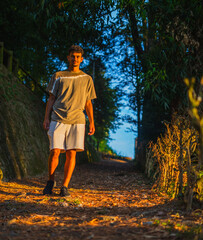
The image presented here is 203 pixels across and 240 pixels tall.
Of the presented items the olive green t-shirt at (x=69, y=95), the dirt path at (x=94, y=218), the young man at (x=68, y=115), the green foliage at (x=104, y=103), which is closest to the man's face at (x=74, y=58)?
the young man at (x=68, y=115)

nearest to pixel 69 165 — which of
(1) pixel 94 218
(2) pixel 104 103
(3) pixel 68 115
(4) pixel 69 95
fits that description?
(3) pixel 68 115

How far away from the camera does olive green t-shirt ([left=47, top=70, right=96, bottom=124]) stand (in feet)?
15.8

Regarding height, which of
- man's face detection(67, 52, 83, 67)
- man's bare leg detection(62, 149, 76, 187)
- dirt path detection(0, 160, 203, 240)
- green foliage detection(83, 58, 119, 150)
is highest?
green foliage detection(83, 58, 119, 150)

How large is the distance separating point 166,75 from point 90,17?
3.39 meters

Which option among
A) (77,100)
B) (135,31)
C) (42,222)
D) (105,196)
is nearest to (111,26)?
(135,31)

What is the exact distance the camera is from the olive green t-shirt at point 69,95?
4818 millimetres

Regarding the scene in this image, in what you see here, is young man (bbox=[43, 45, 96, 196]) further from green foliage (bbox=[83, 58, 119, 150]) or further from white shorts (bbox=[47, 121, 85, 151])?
green foliage (bbox=[83, 58, 119, 150])

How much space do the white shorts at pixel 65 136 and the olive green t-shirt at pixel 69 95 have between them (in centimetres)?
9

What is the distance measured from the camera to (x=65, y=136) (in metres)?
4.90

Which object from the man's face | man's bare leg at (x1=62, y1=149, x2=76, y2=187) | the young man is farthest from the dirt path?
the man's face

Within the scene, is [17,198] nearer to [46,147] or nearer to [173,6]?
[46,147]

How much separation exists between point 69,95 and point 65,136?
26.5 inches

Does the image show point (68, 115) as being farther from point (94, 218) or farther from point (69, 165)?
point (94, 218)

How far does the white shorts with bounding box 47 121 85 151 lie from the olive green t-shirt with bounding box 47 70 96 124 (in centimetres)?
9
